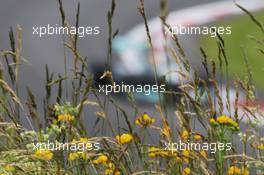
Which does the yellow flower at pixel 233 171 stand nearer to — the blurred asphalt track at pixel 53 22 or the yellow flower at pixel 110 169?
the yellow flower at pixel 110 169

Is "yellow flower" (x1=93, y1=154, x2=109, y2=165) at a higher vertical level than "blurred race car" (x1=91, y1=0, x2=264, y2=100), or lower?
lower

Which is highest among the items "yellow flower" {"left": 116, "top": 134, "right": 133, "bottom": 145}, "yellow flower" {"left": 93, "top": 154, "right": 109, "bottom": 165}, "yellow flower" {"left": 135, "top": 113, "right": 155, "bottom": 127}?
"yellow flower" {"left": 135, "top": 113, "right": 155, "bottom": 127}

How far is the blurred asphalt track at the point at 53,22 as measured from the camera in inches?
664

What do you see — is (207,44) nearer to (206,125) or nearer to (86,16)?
(86,16)

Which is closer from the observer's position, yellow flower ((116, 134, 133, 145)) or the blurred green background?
yellow flower ((116, 134, 133, 145))

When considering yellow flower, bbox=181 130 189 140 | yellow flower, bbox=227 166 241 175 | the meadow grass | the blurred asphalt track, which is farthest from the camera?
the blurred asphalt track

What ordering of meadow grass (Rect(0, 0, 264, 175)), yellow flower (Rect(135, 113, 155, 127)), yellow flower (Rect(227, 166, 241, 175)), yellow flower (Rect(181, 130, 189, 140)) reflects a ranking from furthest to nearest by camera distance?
yellow flower (Rect(135, 113, 155, 127)) → yellow flower (Rect(181, 130, 189, 140)) → yellow flower (Rect(227, 166, 241, 175)) → meadow grass (Rect(0, 0, 264, 175))

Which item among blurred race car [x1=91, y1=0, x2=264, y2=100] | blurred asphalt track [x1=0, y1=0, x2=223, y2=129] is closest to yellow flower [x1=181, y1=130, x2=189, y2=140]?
blurred race car [x1=91, y1=0, x2=264, y2=100]

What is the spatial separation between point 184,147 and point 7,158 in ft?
2.80

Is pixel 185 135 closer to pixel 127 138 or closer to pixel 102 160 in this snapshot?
pixel 127 138

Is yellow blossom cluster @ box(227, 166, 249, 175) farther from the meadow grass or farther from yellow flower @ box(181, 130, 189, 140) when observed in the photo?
yellow flower @ box(181, 130, 189, 140)

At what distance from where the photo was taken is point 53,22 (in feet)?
61.4

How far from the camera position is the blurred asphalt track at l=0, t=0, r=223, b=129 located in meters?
16.9

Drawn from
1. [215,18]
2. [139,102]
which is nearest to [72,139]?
[139,102]
